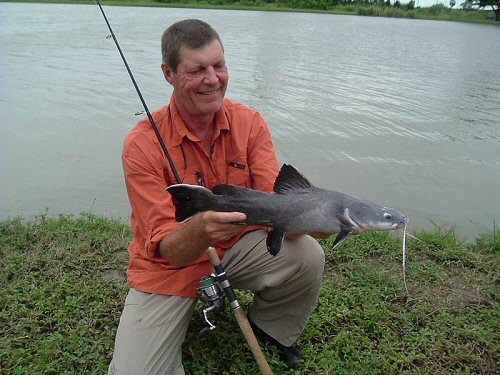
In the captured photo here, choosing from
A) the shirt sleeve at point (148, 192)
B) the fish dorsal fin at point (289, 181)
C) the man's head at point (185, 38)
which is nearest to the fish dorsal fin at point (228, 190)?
the fish dorsal fin at point (289, 181)

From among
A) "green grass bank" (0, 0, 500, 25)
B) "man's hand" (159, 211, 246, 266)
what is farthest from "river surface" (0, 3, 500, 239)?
"green grass bank" (0, 0, 500, 25)

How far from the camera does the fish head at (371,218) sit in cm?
244

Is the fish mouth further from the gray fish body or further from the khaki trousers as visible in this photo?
the khaki trousers

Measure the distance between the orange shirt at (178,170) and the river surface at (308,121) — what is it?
285 cm

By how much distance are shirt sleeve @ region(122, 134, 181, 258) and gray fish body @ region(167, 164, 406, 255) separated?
0.37 m

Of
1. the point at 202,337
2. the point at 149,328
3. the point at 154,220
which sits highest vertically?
the point at 154,220

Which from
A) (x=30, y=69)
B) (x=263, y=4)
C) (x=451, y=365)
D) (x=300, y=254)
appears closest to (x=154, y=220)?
(x=300, y=254)

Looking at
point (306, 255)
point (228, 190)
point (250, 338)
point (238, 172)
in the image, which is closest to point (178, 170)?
point (238, 172)

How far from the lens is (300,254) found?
323 cm

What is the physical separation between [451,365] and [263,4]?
60.6 meters

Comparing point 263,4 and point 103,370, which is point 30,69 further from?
point 263,4

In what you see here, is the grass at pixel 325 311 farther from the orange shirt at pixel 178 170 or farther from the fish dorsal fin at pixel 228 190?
the fish dorsal fin at pixel 228 190

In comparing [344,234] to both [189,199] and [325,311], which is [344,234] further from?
[325,311]

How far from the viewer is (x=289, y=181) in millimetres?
2736
